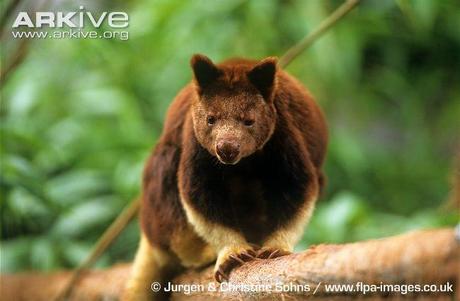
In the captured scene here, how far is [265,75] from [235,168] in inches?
15.5

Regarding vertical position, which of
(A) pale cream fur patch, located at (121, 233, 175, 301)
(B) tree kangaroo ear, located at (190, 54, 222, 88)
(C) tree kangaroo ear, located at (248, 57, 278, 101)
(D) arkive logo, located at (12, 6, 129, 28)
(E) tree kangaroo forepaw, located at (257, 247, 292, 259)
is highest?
(D) arkive logo, located at (12, 6, 129, 28)

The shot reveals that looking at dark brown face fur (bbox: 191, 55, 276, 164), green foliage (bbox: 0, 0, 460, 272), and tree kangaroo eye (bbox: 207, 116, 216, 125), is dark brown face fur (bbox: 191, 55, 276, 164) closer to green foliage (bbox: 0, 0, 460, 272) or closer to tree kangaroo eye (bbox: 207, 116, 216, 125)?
tree kangaroo eye (bbox: 207, 116, 216, 125)

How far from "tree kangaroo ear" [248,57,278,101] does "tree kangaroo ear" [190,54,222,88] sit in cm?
14

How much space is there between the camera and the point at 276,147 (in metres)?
2.88

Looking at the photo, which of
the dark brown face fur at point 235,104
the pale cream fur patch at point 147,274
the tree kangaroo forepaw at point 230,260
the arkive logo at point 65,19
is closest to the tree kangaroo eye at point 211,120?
the dark brown face fur at point 235,104

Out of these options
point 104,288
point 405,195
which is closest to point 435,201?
point 405,195

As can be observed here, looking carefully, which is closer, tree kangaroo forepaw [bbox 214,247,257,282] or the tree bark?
the tree bark

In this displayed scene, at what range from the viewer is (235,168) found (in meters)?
2.91

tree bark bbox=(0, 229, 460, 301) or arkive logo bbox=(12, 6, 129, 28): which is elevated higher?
arkive logo bbox=(12, 6, 129, 28)

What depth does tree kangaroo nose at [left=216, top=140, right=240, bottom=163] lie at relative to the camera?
8.61ft

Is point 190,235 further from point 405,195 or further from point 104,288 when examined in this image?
point 405,195

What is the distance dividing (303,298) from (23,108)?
3.18 metres

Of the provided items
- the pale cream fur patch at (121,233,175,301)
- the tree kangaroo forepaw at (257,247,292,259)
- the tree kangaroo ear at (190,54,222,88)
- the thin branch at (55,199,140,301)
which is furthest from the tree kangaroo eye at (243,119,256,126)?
the thin branch at (55,199,140,301)

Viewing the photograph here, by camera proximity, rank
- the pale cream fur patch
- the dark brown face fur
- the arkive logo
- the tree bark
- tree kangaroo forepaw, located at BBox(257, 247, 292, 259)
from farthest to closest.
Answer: the arkive logo, the pale cream fur patch, the dark brown face fur, tree kangaroo forepaw, located at BBox(257, 247, 292, 259), the tree bark
